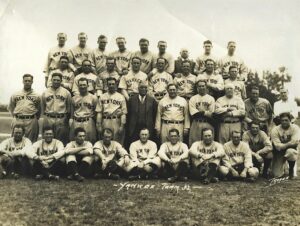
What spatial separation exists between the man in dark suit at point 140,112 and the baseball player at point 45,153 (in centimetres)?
137

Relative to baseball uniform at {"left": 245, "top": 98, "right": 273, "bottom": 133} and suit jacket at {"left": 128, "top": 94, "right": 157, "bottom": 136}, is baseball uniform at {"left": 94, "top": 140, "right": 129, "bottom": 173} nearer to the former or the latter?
suit jacket at {"left": 128, "top": 94, "right": 157, "bottom": 136}

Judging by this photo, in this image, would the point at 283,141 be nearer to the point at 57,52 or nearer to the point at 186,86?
the point at 186,86

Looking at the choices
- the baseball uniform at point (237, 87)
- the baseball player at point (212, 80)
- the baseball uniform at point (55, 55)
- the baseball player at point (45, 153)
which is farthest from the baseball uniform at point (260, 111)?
the baseball uniform at point (55, 55)

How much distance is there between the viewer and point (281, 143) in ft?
26.5

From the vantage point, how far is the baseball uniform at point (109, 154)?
7582 millimetres

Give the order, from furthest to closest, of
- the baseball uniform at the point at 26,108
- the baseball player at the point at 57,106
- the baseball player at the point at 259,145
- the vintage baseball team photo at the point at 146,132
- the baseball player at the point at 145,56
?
the baseball player at the point at 145,56, the baseball uniform at the point at 26,108, the baseball player at the point at 57,106, the baseball player at the point at 259,145, the vintage baseball team photo at the point at 146,132

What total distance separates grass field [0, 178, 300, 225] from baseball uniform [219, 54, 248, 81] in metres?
2.68

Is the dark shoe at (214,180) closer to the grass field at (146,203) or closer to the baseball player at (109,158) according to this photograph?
the grass field at (146,203)

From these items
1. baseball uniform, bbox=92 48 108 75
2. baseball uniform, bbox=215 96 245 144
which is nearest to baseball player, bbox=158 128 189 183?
baseball uniform, bbox=215 96 245 144

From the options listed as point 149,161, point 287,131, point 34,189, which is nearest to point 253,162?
point 287,131

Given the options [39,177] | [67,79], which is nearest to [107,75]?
[67,79]

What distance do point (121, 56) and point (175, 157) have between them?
2516 mm

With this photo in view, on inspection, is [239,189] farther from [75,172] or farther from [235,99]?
[75,172]

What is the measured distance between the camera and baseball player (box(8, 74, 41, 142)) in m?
8.23
